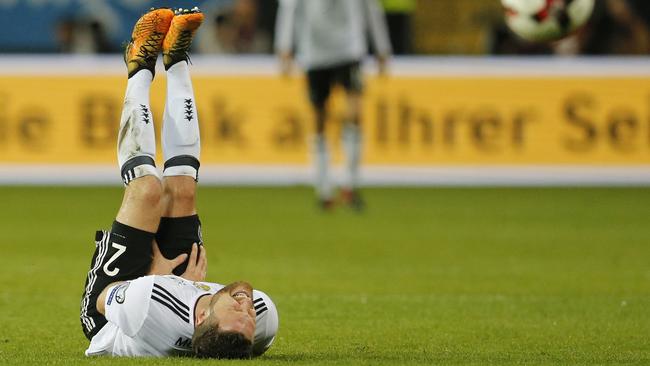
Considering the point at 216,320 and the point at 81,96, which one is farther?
the point at 81,96

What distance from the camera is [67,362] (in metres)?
6.49

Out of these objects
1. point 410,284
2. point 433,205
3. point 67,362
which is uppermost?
point 67,362

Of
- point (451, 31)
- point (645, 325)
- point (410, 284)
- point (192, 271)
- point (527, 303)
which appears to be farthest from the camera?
point (451, 31)

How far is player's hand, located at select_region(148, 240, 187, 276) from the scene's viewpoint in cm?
686

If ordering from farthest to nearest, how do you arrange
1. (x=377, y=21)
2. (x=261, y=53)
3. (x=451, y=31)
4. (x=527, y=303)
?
(x=451, y=31) < (x=261, y=53) < (x=377, y=21) < (x=527, y=303)

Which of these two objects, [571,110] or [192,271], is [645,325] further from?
[571,110]

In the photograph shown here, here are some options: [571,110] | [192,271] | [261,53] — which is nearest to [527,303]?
[192,271]

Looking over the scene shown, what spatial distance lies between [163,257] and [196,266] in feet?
0.51

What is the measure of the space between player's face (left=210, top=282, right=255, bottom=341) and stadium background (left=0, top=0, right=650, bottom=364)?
219 cm

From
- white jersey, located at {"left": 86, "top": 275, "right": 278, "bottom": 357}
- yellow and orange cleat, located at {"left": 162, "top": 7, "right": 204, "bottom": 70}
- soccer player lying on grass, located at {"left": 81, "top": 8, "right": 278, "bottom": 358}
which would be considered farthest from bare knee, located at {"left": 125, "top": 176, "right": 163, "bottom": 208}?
yellow and orange cleat, located at {"left": 162, "top": 7, "right": 204, "bottom": 70}

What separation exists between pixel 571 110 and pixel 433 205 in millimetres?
3097

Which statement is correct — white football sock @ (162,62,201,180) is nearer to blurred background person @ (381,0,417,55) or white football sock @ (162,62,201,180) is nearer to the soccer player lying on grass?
the soccer player lying on grass

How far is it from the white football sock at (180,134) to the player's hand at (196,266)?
380 mm

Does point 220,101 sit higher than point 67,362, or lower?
lower
